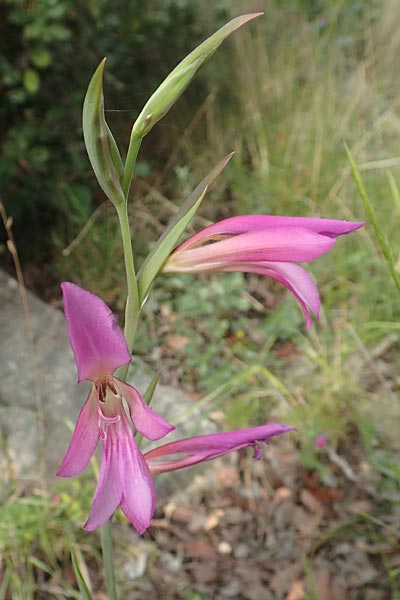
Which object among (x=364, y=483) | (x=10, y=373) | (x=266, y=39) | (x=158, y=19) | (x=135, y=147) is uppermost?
(x=135, y=147)

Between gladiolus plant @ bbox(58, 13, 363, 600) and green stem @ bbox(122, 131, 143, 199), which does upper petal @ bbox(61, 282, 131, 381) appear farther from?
green stem @ bbox(122, 131, 143, 199)

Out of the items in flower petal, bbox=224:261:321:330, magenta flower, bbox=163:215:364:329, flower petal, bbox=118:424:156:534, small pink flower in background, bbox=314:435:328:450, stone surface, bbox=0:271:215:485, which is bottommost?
small pink flower in background, bbox=314:435:328:450

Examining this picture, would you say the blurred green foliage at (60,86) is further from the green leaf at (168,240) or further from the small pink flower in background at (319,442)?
the green leaf at (168,240)

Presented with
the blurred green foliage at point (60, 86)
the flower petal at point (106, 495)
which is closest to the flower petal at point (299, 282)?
the flower petal at point (106, 495)

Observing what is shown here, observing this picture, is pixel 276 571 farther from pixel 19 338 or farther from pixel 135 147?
pixel 135 147

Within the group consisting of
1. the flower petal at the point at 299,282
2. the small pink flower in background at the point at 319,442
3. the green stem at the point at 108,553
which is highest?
the flower petal at the point at 299,282

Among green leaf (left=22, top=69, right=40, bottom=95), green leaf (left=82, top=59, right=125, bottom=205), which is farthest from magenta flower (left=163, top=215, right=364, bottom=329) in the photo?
green leaf (left=22, top=69, right=40, bottom=95)

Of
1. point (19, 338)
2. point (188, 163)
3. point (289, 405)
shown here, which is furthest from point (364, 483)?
point (188, 163)
